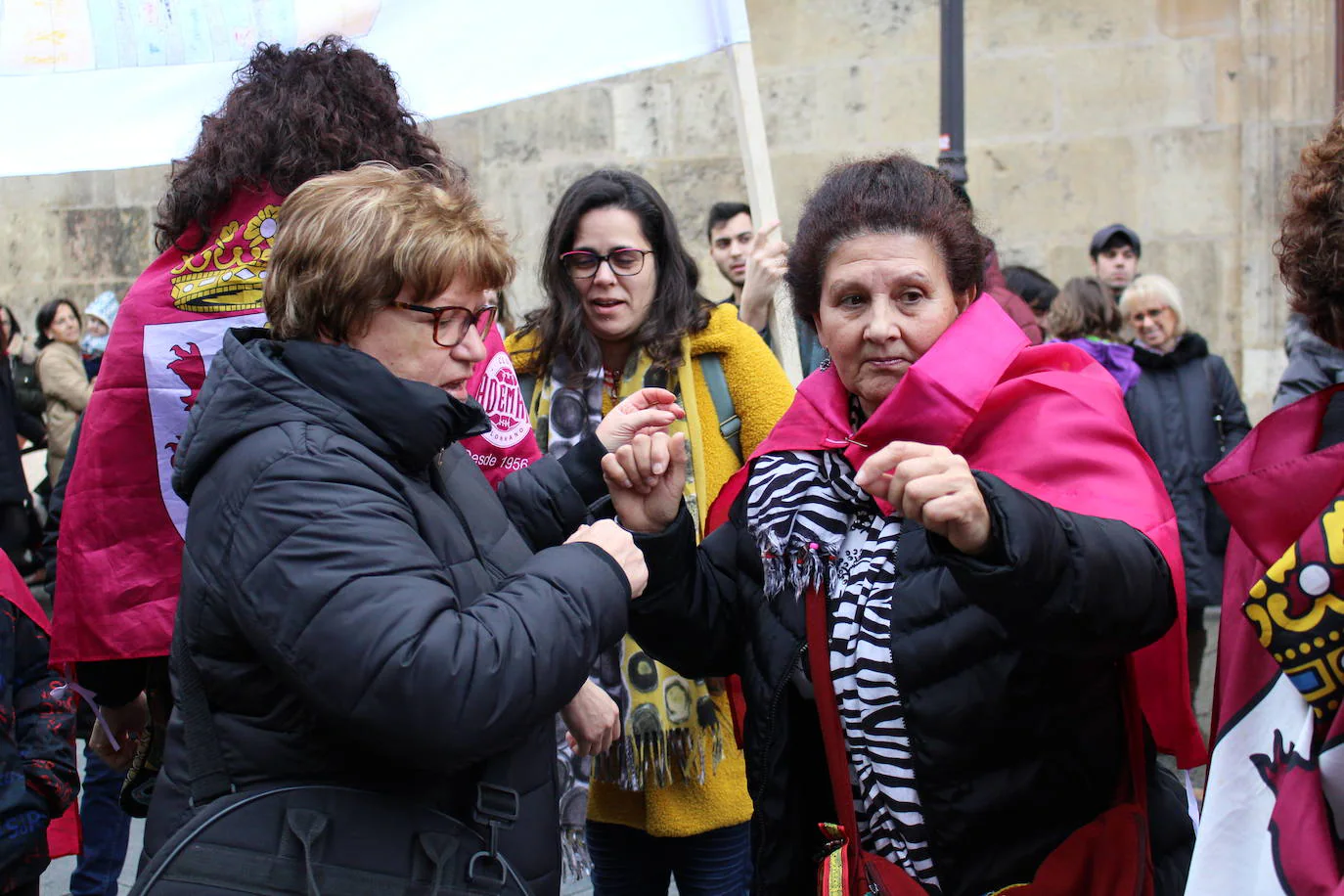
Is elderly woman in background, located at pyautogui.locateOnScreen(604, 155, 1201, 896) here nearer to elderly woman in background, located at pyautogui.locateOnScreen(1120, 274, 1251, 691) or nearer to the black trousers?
elderly woman in background, located at pyautogui.locateOnScreen(1120, 274, 1251, 691)

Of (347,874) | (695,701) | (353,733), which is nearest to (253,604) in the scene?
(353,733)

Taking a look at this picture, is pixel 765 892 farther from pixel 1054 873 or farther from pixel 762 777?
pixel 1054 873

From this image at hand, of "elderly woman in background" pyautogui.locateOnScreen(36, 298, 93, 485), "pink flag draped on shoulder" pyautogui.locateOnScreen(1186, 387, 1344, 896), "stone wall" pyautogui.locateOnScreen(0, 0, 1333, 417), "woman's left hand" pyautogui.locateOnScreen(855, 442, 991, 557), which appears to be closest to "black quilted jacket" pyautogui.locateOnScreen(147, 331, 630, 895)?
"woman's left hand" pyautogui.locateOnScreen(855, 442, 991, 557)

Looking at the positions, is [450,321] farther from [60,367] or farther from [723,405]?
[60,367]

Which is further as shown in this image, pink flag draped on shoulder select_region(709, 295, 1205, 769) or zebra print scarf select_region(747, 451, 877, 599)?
zebra print scarf select_region(747, 451, 877, 599)

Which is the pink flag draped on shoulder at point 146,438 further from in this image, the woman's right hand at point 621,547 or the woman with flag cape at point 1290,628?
the woman with flag cape at point 1290,628

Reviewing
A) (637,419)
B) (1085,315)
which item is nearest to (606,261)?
(637,419)

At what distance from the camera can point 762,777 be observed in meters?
2.21

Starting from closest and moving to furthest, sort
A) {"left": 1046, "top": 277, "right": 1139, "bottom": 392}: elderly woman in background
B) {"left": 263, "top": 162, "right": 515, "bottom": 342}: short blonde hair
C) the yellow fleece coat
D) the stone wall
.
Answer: {"left": 263, "top": 162, "right": 515, "bottom": 342}: short blonde hair, the yellow fleece coat, {"left": 1046, "top": 277, "right": 1139, "bottom": 392}: elderly woman in background, the stone wall

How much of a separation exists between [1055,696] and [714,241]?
14.4 feet

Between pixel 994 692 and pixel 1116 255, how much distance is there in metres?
5.98

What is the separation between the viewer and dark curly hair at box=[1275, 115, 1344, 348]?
5.75 ft

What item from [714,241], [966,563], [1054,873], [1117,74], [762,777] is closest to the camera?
[966,563]

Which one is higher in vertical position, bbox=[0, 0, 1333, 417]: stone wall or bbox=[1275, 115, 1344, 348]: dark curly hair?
bbox=[0, 0, 1333, 417]: stone wall
